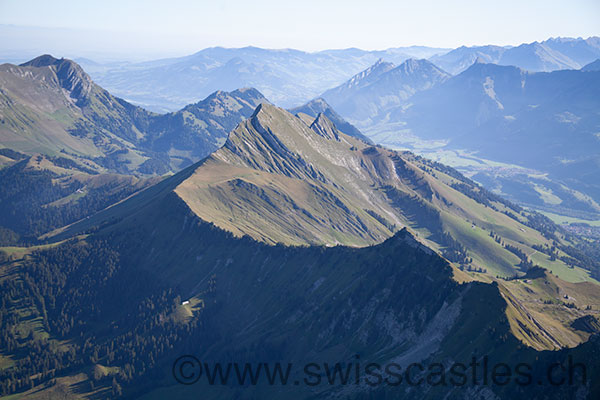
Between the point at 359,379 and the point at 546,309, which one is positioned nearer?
the point at 359,379

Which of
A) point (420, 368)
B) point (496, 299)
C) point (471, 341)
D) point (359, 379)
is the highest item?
point (496, 299)

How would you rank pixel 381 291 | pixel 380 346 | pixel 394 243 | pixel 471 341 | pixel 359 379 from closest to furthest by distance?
pixel 471 341
pixel 359 379
pixel 380 346
pixel 381 291
pixel 394 243

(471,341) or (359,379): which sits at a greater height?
(471,341)

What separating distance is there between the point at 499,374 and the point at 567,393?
1698 cm

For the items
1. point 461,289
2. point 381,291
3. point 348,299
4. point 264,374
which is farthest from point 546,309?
point 264,374

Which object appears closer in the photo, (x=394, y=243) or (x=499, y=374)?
(x=499, y=374)

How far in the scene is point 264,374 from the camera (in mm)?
181500

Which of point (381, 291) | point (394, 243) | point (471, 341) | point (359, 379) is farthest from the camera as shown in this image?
point (394, 243)

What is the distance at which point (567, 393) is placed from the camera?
352ft

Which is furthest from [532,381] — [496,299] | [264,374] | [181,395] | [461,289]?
[181,395]

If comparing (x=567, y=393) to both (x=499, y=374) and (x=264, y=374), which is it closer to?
(x=499, y=374)

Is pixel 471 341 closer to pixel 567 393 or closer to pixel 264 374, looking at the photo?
pixel 567 393

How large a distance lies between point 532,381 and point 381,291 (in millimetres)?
71432

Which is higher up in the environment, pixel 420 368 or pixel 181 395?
pixel 420 368
